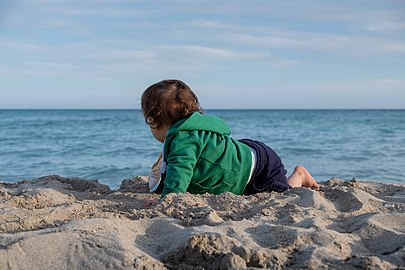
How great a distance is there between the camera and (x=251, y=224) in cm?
271

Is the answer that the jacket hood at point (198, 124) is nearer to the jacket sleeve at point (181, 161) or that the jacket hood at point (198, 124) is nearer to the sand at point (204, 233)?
the jacket sleeve at point (181, 161)

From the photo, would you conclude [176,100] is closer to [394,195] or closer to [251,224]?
[251,224]

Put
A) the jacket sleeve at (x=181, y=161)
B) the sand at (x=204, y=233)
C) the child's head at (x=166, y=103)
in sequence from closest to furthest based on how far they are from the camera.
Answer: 1. the sand at (x=204, y=233)
2. the jacket sleeve at (x=181, y=161)
3. the child's head at (x=166, y=103)

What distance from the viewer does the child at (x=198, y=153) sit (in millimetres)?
3635

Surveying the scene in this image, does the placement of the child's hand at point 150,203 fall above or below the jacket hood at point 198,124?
below

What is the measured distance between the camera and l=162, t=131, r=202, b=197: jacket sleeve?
3.57m

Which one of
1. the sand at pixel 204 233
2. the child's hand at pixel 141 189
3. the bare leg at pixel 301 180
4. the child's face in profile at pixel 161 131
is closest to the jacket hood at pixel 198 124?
the child's face in profile at pixel 161 131

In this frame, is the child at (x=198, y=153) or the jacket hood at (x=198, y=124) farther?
the jacket hood at (x=198, y=124)

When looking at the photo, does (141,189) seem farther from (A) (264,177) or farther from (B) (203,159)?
(A) (264,177)

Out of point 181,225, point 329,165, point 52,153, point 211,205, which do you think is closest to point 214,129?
point 211,205

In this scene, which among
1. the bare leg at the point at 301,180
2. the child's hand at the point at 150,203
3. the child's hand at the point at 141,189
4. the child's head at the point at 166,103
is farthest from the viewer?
the bare leg at the point at 301,180

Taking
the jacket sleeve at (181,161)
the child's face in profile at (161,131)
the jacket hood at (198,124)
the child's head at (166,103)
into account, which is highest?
the child's head at (166,103)

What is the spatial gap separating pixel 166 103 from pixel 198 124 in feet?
1.02

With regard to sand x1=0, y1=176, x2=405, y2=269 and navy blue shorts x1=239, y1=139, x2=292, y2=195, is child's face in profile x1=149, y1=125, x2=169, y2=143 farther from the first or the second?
navy blue shorts x1=239, y1=139, x2=292, y2=195
